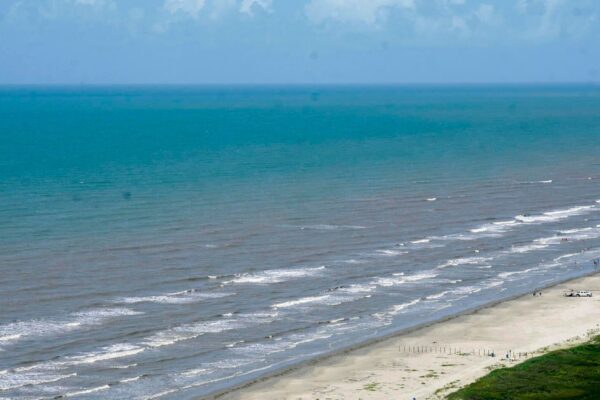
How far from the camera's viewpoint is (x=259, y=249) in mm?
73812

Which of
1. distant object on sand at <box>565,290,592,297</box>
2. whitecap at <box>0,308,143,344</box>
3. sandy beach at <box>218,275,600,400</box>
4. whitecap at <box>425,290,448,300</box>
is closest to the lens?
sandy beach at <box>218,275,600,400</box>

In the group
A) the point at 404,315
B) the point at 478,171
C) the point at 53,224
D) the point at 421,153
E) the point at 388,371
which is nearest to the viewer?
the point at 388,371

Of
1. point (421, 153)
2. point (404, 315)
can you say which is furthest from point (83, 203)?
point (421, 153)

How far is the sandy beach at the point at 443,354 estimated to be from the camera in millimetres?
44125

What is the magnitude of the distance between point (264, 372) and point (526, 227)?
139ft

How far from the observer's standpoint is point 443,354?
49.7 meters

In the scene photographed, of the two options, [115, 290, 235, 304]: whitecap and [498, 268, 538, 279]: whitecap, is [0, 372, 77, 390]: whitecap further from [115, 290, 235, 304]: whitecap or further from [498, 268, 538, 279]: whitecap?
[498, 268, 538, 279]: whitecap

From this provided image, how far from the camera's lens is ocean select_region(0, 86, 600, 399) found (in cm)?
4975

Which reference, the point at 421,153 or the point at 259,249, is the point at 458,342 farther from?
the point at 421,153

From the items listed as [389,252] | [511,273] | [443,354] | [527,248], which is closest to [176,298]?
[443,354]

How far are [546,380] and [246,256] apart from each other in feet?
102

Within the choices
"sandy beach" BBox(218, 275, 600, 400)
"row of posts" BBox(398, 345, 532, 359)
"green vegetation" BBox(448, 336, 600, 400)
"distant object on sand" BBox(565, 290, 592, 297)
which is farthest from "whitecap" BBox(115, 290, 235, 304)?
"green vegetation" BBox(448, 336, 600, 400)

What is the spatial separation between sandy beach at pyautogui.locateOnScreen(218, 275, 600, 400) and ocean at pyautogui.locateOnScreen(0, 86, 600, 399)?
180 centimetres

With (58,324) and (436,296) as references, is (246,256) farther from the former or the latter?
(58,324)
